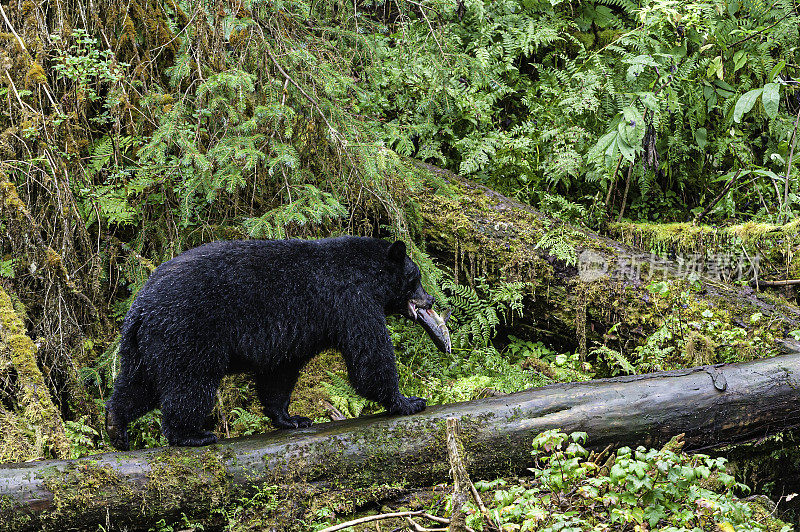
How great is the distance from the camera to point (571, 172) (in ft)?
24.6

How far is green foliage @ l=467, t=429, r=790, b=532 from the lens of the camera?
3.16 meters

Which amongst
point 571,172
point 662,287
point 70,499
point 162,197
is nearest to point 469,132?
point 571,172

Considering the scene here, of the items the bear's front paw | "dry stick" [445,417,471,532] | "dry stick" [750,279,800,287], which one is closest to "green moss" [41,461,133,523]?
the bear's front paw

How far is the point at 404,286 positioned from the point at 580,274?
245cm

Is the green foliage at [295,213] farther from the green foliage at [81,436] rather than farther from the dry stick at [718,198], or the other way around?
the dry stick at [718,198]

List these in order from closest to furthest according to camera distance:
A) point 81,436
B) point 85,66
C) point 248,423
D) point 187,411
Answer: point 187,411
point 81,436
point 248,423
point 85,66

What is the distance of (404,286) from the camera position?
4.65 metres

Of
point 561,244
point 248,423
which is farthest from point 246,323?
point 561,244

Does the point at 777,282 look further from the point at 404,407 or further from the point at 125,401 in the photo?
the point at 125,401

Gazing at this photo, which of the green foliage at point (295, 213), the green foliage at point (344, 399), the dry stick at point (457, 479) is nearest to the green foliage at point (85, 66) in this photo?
Result: the green foliage at point (295, 213)

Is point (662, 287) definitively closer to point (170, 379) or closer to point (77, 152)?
point (170, 379)

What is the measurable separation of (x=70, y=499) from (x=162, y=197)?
9.17 feet

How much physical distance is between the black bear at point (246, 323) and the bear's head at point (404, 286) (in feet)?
0.04

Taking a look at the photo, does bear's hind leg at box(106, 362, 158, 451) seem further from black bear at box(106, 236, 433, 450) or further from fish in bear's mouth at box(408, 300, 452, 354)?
fish in bear's mouth at box(408, 300, 452, 354)
